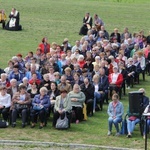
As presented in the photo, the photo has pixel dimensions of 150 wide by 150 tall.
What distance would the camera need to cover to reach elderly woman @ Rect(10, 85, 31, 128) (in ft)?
65.7

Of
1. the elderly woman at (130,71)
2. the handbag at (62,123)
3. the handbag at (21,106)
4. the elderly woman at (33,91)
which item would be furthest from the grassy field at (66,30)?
the elderly woman at (33,91)

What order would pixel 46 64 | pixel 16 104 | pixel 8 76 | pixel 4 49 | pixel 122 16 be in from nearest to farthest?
pixel 16 104 < pixel 8 76 < pixel 46 64 < pixel 4 49 < pixel 122 16

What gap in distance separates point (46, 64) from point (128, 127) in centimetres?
653

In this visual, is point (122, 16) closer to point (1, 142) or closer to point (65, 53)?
point (65, 53)

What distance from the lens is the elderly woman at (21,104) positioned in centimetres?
2002

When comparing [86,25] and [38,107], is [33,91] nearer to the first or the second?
[38,107]

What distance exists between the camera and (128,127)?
755 inches

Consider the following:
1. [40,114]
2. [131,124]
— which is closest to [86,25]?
[40,114]

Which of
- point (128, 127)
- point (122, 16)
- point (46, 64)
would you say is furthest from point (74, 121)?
point (122, 16)

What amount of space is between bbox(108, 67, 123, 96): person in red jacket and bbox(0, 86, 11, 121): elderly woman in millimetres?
4446

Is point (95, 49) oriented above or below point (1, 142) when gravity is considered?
above

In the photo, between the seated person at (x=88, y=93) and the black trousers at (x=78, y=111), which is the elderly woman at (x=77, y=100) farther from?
the seated person at (x=88, y=93)

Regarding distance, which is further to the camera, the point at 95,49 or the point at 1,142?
the point at 95,49

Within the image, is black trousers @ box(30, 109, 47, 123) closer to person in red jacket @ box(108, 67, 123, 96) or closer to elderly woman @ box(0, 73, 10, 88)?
elderly woman @ box(0, 73, 10, 88)
